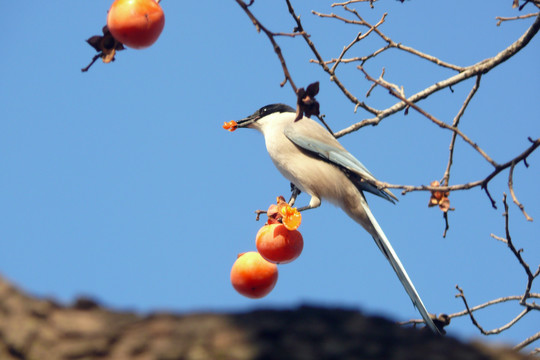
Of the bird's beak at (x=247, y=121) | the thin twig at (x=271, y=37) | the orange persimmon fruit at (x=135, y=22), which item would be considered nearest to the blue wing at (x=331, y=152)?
the bird's beak at (x=247, y=121)

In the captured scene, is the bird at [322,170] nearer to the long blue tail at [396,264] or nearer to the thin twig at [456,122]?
the long blue tail at [396,264]

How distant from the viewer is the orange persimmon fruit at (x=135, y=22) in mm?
2705

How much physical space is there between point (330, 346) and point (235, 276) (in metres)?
1.99

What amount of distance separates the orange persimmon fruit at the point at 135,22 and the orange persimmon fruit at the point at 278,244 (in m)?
1.15

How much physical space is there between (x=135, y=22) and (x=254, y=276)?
55.8 inches

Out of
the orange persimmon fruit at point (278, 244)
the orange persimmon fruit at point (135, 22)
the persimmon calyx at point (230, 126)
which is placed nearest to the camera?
the orange persimmon fruit at point (135, 22)

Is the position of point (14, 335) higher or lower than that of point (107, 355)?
higher

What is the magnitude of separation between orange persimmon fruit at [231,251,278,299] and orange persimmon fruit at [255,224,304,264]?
0.06 meters

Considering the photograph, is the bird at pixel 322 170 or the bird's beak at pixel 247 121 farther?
the bird's beak at pixel 247 121

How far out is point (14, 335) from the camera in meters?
1.34

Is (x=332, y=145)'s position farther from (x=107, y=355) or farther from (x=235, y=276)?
(x=107, y=355)

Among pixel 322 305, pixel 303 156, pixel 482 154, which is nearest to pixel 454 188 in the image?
pixel 482 154

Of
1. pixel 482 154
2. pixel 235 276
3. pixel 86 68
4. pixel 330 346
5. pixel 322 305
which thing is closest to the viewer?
pixel 330 346

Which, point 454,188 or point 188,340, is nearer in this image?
point 188,340
